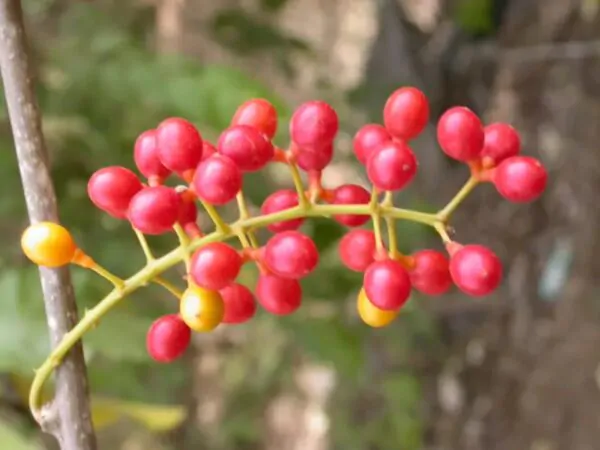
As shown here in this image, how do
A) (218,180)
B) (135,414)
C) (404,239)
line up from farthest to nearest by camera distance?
(404,239) < (135,414) < (218,180)

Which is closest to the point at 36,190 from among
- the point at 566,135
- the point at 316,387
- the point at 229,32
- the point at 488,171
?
the point at 488,171

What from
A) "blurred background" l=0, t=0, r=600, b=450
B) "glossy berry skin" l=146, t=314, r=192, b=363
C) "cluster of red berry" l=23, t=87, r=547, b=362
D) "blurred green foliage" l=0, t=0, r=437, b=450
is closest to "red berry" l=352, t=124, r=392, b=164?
"cluster of red berry" l=23, t=87, r=547, b=362

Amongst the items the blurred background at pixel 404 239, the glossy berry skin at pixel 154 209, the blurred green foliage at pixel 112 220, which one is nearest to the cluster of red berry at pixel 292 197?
the glossy berry skin at pixel 154 209

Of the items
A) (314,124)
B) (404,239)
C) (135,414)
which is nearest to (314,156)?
(314,124)

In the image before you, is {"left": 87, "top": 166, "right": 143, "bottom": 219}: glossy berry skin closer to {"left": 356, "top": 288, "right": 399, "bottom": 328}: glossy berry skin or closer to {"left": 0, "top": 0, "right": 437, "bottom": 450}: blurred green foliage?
{"left": 356, "top": 288, "right": 399, "bottom": 328}: glossy berry skin

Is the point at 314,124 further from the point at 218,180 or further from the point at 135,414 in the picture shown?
the point at 135,414

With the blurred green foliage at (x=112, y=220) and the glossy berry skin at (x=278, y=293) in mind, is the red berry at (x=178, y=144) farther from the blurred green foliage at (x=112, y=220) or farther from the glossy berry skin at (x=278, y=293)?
the blurred green foliage at (x=112, y=220)

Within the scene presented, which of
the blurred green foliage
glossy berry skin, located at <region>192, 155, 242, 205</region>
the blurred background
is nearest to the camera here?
glossy berry skin, located at <region>192, 155, 242, 205</region>
